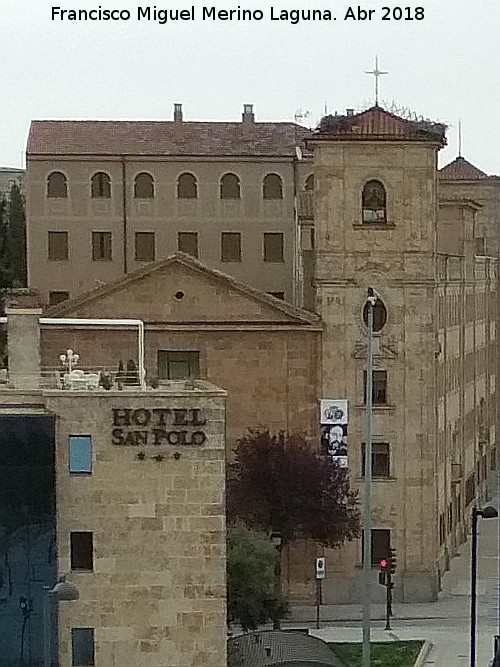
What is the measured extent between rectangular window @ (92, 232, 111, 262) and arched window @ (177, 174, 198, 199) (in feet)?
2.44

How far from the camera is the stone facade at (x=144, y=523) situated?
6.16 m

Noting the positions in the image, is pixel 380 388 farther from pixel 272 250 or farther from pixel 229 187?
pixel 229 187

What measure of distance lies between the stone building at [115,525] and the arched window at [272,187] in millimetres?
6584

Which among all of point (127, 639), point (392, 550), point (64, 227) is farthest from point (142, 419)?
point (64, 227)

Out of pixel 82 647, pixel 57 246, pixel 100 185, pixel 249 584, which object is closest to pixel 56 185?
pixel 100 185

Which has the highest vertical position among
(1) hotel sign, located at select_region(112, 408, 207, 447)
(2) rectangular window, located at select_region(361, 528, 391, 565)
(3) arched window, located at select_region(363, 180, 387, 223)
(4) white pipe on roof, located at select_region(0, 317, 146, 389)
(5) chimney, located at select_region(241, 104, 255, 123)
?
(5) chimney, located at select_region(241, 104, 255, 123)

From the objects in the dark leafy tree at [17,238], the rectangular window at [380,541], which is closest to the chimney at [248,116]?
the dark leafy tree at [17,238]

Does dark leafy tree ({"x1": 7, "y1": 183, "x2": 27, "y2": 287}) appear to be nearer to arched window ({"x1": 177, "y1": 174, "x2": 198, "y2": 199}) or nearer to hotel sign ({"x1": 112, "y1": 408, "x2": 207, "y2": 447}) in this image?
arched window ({"x1": 177, "y1": 174, "x2": 198, "y2": 199})

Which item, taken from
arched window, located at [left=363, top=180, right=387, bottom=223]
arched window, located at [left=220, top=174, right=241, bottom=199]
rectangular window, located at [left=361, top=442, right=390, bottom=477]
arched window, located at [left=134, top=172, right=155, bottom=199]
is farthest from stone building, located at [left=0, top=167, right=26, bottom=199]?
rectangular window, located at [left=361, top=442, right=390, bottom=477]

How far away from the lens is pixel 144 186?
12602mm

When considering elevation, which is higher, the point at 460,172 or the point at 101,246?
the point at 460,172

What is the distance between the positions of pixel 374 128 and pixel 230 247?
3.06 m

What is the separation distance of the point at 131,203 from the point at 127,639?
686cm

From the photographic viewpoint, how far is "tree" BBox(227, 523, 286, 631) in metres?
8.26
